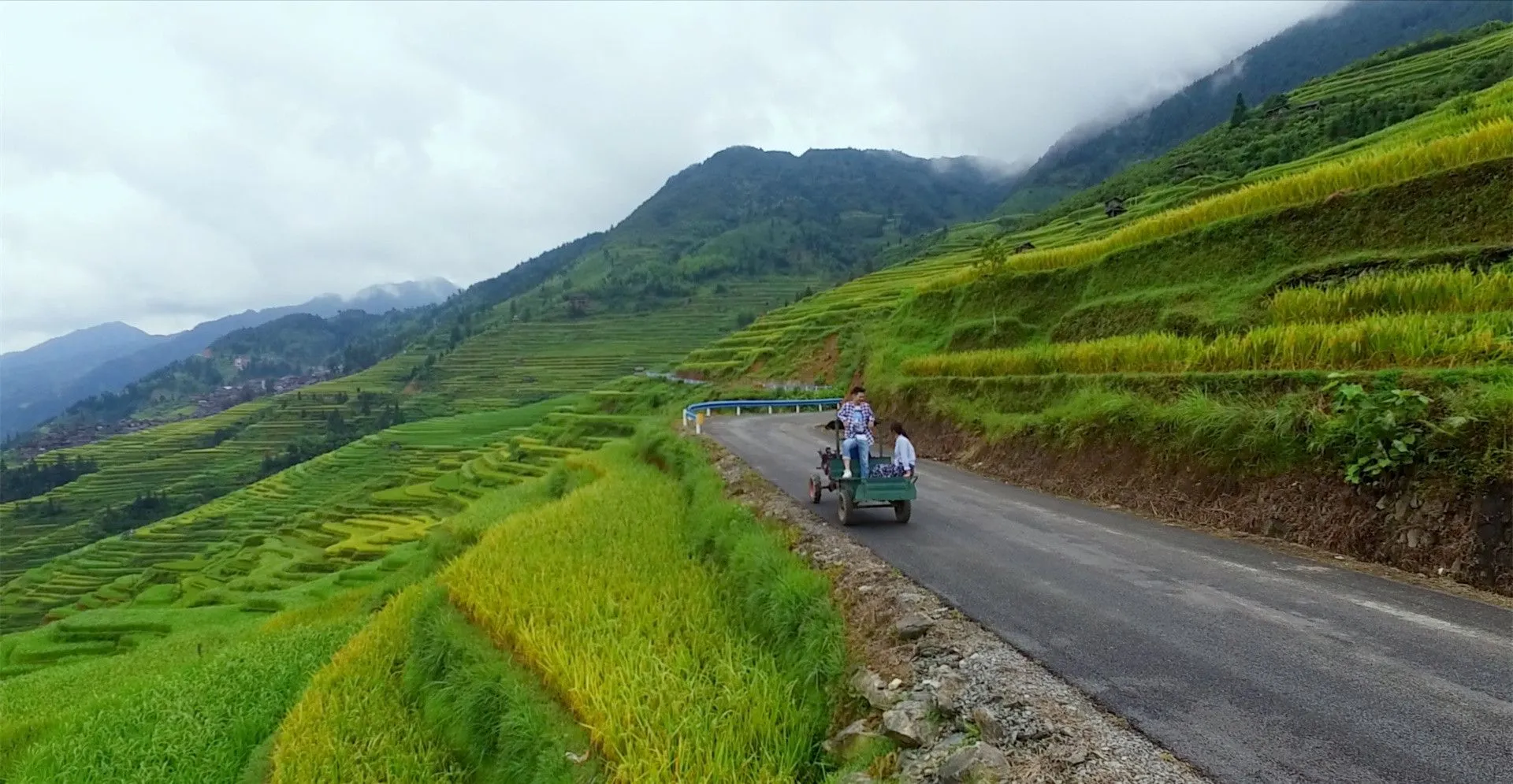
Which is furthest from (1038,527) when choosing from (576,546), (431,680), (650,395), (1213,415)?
(650,395)

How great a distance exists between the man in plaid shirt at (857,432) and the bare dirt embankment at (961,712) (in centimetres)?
291

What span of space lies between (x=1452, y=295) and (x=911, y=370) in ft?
38.6

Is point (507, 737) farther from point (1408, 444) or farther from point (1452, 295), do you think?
point (1452, 295)

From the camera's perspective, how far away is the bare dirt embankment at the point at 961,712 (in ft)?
12.0

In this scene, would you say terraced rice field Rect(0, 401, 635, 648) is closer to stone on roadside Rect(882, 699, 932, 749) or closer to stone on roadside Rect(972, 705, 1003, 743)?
stone on roadside Rect(882, 699, 932, 749)

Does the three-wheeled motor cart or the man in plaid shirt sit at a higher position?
the man in plaid shirt

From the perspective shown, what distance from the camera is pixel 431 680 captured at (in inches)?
346

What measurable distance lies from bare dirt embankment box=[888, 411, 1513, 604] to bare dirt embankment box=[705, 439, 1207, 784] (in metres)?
3.74

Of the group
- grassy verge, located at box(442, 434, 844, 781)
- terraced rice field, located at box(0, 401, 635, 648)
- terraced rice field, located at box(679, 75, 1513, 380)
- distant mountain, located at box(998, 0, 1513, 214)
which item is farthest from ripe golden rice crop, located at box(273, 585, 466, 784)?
distant mountain, located at box(998, 0, 1513, 214)

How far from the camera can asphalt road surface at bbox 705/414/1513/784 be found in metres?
3.58

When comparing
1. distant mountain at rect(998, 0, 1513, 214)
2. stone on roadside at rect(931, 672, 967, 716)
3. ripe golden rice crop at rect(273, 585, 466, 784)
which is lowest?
ripe golden rice crop at rect(273, 585, 466, 784)

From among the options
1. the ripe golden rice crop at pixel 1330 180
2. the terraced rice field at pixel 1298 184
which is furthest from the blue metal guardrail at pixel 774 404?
the ripe golden rice crop at pixel 1330 180

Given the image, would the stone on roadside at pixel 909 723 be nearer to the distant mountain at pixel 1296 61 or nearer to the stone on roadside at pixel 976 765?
the stone on roadside at pixel 976 765

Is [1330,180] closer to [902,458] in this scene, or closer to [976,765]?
[902,458]
